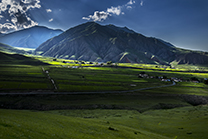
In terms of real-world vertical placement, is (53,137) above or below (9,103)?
above

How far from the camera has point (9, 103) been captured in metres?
66.5

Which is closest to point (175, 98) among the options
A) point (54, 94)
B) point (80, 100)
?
point (80, 100)

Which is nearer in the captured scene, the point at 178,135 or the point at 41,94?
the point at 178,135

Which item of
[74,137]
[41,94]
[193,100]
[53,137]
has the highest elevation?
[53,137]

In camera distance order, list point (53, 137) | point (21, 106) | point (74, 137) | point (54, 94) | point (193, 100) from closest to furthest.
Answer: point (53, 137) < point (74, 137) < point (21, 106) < point (54, 94) < point (193, 100)

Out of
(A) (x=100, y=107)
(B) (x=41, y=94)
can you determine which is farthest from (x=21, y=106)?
(A) (x=100, y=107)

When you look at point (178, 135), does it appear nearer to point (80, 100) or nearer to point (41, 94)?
point (80, 100)

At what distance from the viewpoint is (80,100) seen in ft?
257

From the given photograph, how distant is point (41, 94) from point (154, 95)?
269 ft

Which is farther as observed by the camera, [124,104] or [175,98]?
[175,98]

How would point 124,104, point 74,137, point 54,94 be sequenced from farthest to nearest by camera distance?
point 54,94, point 124,104, point 74,137

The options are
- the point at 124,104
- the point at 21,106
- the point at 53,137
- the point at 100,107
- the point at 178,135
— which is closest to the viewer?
the point at 53,137

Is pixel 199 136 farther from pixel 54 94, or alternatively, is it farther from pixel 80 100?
pixel 54 94

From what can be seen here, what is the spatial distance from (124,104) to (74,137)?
59540 millimetres
